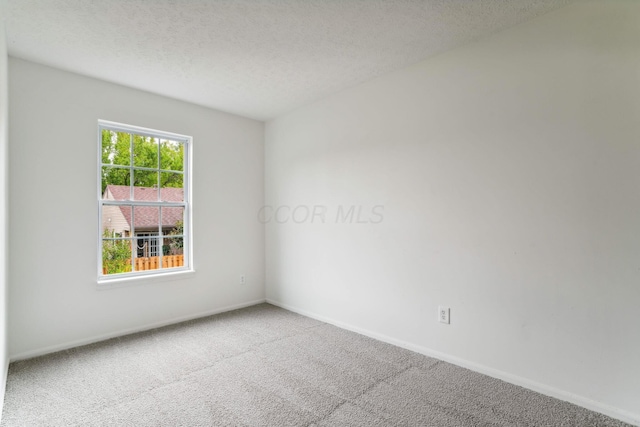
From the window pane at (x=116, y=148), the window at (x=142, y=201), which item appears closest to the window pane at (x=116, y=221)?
the window at (x=142, y=201)

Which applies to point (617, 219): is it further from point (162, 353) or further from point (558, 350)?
point (162, 353)

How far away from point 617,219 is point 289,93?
308 centimetres

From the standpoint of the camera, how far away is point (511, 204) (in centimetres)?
243

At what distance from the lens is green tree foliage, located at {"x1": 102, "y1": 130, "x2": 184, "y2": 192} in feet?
11.2

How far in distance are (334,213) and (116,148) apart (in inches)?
96.5

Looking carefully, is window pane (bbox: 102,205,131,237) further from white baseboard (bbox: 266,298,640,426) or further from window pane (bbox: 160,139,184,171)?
white baseboard (bbox: 266,298,640,426)

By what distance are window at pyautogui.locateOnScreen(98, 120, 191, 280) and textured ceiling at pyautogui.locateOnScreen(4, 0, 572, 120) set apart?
0.66m

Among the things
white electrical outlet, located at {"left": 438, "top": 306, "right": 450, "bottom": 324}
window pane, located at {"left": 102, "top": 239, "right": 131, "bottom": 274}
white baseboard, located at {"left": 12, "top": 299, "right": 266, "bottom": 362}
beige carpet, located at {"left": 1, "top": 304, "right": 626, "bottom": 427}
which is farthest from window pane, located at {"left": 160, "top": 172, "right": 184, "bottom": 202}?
white electrical outlet, located at {"left": 438, "top": 306, "right": 450, "bottom": 324}

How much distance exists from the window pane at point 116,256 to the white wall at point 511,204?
228 centimetres

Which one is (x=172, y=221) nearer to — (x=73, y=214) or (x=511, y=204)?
(x=73, y=214)

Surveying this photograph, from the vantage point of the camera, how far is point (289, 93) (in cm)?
369

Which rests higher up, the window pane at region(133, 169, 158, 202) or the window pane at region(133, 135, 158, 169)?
the window pane at region(133, 135, 158, 169)

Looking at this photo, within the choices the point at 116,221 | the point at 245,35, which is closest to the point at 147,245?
the point at 116,221

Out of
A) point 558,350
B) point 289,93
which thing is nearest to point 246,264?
point 289,93
